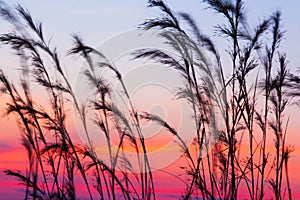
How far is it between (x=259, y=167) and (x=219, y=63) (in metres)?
1.22

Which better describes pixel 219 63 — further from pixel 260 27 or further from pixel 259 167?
pixel 259 167

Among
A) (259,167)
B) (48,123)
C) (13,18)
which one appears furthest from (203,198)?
(13,18)

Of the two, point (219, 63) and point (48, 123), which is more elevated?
point (219, 63)

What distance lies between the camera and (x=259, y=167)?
5.83 m

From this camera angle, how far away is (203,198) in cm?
531

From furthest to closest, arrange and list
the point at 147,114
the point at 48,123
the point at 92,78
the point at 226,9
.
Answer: the point at 92,78, the point at 48,123, the point at 226,9, the point at 147,114

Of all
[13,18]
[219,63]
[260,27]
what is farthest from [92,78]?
[260,27]

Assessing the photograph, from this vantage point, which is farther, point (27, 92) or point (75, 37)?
point (27, 92)

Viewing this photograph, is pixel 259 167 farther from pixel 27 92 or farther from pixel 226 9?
pixel 27 92

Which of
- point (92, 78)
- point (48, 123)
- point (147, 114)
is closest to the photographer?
point (147, 114)

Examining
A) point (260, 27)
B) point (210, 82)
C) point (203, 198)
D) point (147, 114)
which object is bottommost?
point (203, 198)

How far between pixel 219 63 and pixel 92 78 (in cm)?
151

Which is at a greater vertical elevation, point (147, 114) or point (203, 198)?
point (147, 114)

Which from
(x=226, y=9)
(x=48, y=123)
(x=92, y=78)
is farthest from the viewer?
(x=92, y=78)
